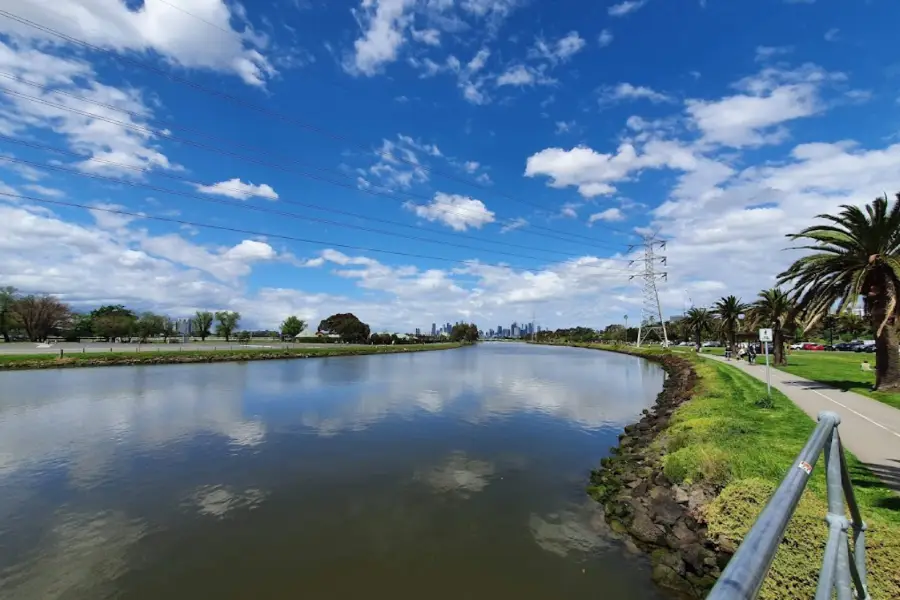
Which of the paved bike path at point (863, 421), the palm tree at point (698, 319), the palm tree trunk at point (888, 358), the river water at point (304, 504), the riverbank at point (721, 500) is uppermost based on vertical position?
the palm tree at point (698, 319)

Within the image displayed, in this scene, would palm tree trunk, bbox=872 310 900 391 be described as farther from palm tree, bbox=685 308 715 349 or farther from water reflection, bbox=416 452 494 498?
palm tree, bbox=685 308 715 349

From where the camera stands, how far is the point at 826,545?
206cm

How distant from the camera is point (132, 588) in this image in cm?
981

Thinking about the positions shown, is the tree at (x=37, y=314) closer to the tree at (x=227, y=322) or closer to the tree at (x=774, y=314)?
the tree at (x=227, y=322)

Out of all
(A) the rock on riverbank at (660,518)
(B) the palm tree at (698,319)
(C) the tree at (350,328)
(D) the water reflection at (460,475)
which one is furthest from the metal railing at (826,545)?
(C) the tree at (350,328)

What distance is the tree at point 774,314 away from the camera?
46781 mm

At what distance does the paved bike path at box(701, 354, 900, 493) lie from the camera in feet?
39.0

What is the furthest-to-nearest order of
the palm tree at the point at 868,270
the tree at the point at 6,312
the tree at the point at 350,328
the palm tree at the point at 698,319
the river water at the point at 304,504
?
the tree at the point at 350,328 < the tree at the point at 6,312 < the palm tree at the point at 698,319 < the palm tree at the point at 868,270 < the river water at the point at 304,504

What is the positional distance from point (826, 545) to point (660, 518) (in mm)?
11894

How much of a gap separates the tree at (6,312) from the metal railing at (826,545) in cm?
14298

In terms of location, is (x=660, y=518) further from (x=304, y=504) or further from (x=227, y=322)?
(x=227, y=322)

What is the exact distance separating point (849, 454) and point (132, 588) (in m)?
17.2

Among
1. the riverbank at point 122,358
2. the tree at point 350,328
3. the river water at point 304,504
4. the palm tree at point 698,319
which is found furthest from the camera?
the tree at point 350,328

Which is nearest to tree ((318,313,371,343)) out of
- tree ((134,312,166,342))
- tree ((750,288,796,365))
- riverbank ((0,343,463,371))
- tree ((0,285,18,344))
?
tree ((134,312,166,342))
